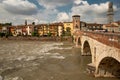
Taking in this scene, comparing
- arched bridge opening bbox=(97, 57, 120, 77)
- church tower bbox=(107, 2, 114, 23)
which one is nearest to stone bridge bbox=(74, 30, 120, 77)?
arched bridge opening bbox=(97, 57, 120, 77)

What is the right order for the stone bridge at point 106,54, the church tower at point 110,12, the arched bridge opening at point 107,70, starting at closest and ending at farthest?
the stone bridge at point 106,54
the arched bridge opening at point 107,70
the church tower at point 110,12

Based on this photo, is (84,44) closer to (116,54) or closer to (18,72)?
(18,72)

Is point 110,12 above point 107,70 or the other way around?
above

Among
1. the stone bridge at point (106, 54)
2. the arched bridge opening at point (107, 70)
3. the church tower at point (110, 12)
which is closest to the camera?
the stone bridge at point (106, 54)

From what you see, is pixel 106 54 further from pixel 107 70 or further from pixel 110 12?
pixel 110 12

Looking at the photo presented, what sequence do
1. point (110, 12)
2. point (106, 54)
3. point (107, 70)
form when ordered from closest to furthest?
point (106, 54) < point (107, 70) < point (110, 12)

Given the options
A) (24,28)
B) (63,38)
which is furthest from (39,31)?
(63,38)

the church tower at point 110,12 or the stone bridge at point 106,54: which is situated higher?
the church tower at point 110,12

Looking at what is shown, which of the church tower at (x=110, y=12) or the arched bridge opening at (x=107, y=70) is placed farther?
the church tower at (x=110, y=12)

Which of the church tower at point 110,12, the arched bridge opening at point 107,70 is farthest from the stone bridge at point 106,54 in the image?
the church tower at point 110,12

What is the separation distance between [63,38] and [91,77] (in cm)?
6287

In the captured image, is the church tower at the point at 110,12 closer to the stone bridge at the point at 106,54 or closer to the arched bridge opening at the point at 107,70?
the stone bridge at the point at 106,54

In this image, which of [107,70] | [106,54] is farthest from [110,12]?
[106,54]

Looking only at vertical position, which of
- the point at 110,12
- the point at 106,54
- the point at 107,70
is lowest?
the point at 107,70
